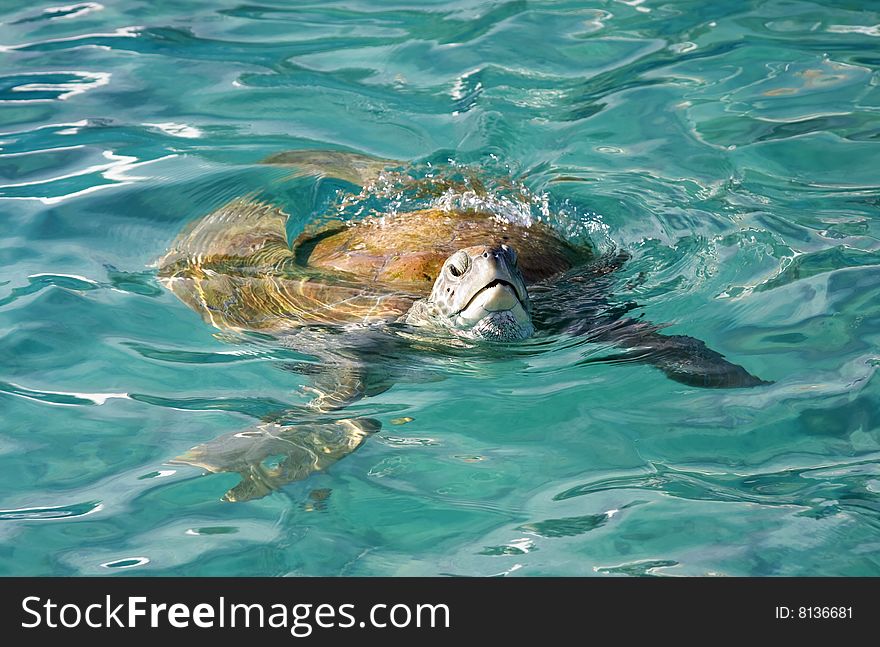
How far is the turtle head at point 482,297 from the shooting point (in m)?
4.66

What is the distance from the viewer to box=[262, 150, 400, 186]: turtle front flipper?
21.9 ft

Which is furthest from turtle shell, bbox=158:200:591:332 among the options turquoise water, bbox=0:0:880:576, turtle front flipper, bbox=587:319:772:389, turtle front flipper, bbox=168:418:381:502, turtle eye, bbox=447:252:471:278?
turtle front flipper, bbox=168:418:381:502

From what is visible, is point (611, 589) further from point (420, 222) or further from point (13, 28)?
point (13, 28)

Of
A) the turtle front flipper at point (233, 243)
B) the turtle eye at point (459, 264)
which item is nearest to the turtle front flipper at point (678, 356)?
the turtle eye at point (459, 264)

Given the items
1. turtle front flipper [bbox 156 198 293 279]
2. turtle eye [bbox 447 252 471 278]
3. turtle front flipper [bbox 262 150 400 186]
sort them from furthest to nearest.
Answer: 1. turtle front flipper [bbox 262 150 400 186]
2. turtle front flipper [bbox 156 198 293 279]
3. turtle eye [bbox 447 252 471 278]

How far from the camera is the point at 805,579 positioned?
10.7ft

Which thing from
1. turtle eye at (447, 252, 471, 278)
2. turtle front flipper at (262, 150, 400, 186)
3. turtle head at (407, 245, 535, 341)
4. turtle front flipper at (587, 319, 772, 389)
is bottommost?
turtle front flipper at (587, 319, 772, 389)

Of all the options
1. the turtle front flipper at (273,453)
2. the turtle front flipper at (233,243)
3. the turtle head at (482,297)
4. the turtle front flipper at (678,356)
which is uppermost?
the turtle front flipper at (233,243)

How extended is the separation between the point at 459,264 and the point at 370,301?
0.63 meters

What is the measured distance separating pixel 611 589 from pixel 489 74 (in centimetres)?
580

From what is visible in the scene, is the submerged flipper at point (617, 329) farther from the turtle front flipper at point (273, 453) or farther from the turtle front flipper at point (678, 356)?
the turtle front flipper at point (273, 453)

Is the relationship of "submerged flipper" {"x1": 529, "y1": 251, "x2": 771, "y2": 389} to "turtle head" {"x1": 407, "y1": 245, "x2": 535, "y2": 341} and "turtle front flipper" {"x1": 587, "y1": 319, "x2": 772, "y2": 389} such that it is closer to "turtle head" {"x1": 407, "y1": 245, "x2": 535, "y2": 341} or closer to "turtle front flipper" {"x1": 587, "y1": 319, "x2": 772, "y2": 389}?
"turtle front flipper" {"x1": 587, "y1": 319, "x2": 772, "y2": 389}

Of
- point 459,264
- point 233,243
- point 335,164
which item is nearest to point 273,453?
point 459,264

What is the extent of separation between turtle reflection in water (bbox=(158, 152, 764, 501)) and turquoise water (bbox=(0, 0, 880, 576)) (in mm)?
139
